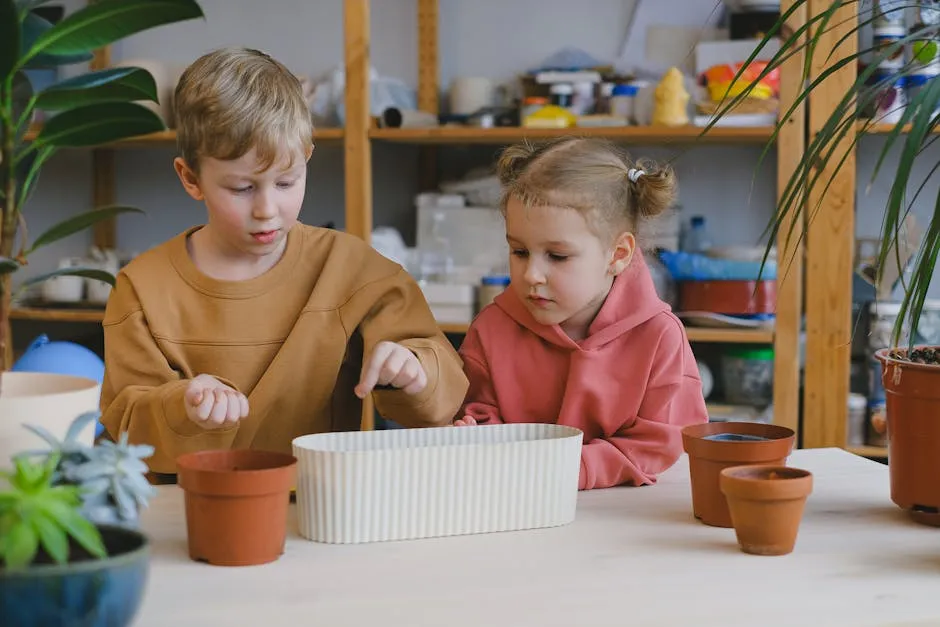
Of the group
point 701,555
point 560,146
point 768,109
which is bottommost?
point 701,555

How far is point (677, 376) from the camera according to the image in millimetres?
1350

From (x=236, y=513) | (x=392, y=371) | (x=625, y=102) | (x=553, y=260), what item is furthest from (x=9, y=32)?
(x=625, y=102)

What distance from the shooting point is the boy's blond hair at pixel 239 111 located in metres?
1.35

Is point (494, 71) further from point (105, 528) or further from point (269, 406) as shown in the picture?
point (105, 528)

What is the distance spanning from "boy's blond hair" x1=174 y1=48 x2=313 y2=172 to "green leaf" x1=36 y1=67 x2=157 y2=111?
1.45 feet

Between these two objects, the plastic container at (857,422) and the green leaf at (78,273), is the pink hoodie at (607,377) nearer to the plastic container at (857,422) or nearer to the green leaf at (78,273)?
the green leaf at (78,273)

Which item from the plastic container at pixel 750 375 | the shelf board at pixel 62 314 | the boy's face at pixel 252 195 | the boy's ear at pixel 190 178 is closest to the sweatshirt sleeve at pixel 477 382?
the boy's face at pixel 252 195

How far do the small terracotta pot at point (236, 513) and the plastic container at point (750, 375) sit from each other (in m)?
2.10

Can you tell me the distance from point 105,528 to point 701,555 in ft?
1.67

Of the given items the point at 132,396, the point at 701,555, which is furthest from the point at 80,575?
the point at 132,396

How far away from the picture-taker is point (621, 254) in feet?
4.77

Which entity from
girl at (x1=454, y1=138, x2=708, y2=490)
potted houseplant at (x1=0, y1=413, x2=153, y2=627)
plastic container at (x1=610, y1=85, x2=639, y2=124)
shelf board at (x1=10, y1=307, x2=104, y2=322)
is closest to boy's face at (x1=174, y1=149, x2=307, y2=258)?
girl at (x1=454, y1=138, x2=708, y2=490)

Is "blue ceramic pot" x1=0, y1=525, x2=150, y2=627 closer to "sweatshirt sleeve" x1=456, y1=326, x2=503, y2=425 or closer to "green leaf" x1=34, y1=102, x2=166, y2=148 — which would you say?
Answer: "green leaf" x1=34, y1=102, x2=166, y2=148

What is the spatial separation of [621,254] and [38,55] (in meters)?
0.83
